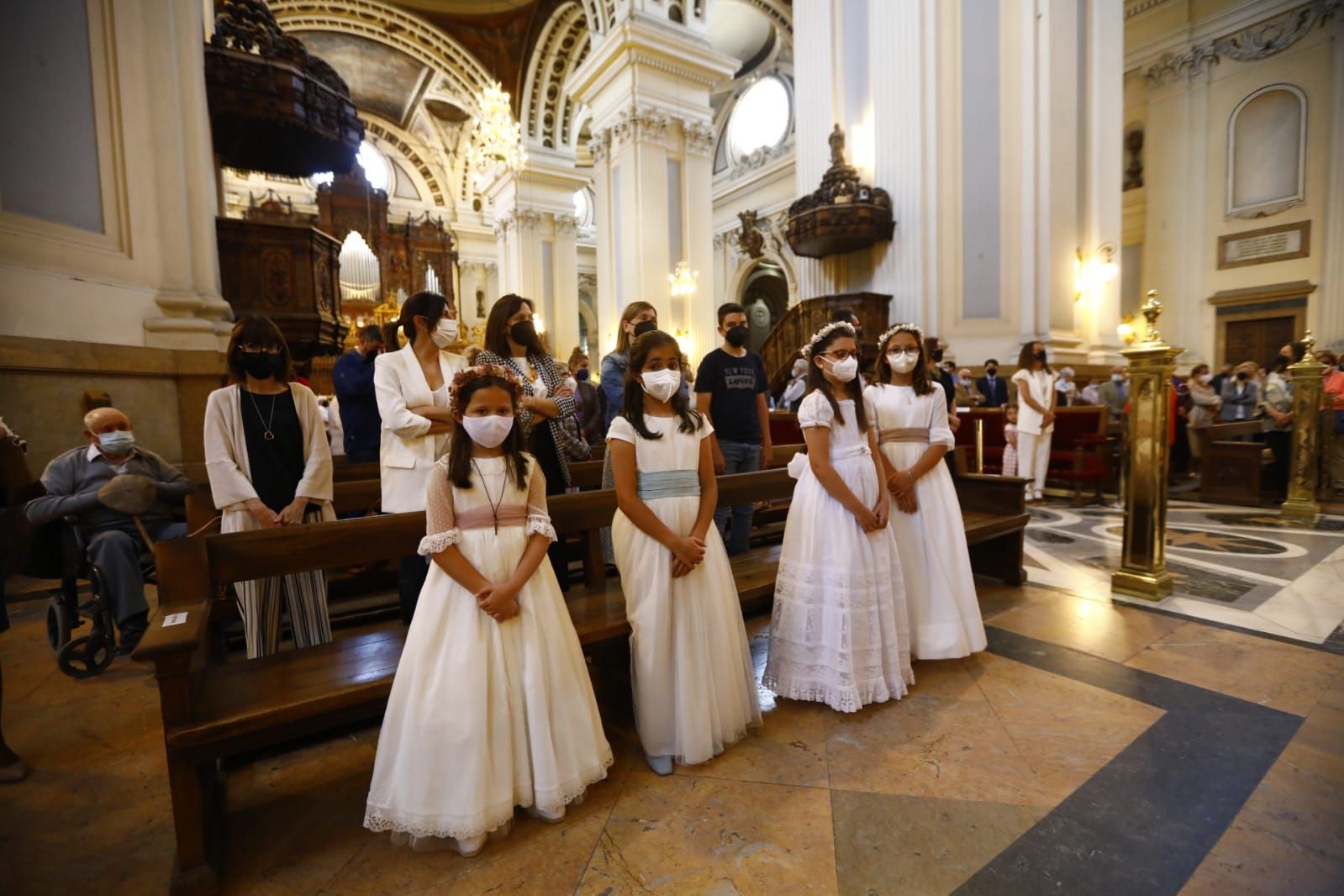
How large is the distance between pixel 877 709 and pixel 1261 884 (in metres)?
1.21

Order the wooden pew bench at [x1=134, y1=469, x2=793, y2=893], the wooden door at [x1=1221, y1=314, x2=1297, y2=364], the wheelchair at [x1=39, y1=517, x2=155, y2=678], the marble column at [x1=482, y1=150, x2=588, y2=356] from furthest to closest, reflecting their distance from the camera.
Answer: the marble column at [x1=482, y1=150, x2=588, y2=356]
the wooden door at [x1=1221, y1=314, x2=1297, y2=364]
the wheelchair at [x1=39, y1=517, x2=155, y2=678]
the wooden pew bench at [x1=134, y1=469, x2=793, y2=893]

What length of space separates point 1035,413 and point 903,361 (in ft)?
15.6

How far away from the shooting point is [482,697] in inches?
70.2

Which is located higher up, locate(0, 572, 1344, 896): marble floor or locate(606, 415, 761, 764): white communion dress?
locate(606, 415, 761, 764): white communion dress

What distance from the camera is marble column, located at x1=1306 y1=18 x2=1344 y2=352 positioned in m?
12.2

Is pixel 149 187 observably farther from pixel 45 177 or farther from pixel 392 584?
pixel 392 584

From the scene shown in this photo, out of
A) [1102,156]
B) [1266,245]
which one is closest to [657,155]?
[1102,156]

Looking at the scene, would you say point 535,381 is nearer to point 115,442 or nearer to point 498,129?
point 115,442

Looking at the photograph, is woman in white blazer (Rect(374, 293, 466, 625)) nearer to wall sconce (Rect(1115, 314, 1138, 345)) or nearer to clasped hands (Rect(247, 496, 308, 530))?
clasped hands (Rect(247, 496, 308, 530))

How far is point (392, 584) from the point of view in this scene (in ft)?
11.6

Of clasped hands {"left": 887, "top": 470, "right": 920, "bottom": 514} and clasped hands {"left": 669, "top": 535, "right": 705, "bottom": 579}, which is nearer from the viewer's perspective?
clasped hands {"left": 669, "top": 535, "right": 705, "bottom": 579}

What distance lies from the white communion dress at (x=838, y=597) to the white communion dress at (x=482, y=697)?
3.34ft

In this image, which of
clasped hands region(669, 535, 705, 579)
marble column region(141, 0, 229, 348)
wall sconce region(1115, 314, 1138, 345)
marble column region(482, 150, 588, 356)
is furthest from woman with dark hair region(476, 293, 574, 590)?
marble column region(482, 150, 588, 356)

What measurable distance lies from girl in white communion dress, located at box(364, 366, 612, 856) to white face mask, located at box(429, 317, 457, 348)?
82cm
